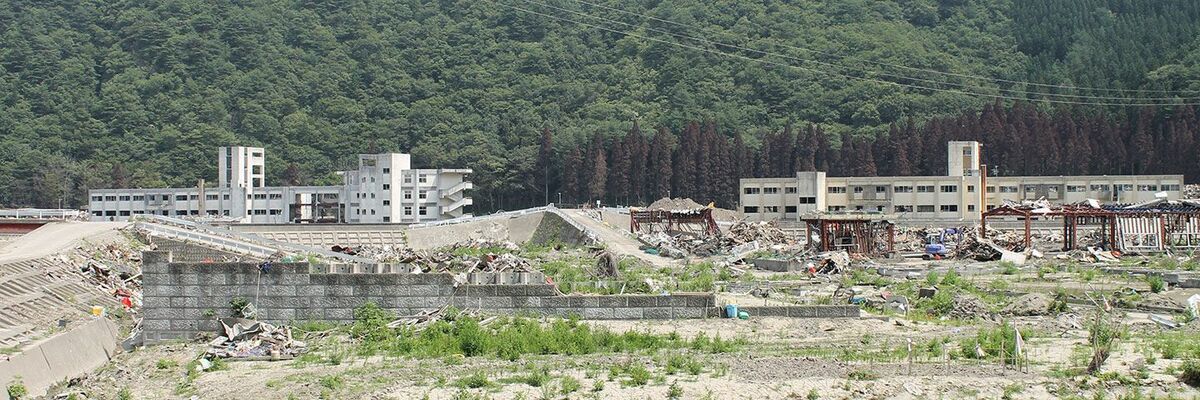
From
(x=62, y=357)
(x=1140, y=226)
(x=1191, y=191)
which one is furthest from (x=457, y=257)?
(x=1191, y=191)

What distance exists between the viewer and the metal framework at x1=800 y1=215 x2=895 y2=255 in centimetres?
5462

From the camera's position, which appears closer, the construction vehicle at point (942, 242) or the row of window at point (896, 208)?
the construction vehicle at point (942, 242)

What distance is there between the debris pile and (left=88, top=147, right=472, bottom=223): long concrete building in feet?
175

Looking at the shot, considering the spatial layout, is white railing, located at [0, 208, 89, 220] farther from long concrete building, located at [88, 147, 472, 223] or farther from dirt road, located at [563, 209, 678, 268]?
dirt road, located at [563, 209, 678, 268]

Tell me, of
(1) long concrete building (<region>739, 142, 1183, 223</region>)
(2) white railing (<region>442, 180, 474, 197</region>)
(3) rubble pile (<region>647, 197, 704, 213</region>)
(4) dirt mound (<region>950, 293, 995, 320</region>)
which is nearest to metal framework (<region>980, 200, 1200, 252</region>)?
(1) long concrete building (<region>739, 142, 1183, 223</region>)

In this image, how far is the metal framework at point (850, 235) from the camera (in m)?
54.6

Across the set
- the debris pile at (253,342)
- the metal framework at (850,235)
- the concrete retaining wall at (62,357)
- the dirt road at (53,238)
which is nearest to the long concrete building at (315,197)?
the dirt road at (53,238)

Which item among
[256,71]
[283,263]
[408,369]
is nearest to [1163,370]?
[408,369]

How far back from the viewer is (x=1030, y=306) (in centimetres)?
3055

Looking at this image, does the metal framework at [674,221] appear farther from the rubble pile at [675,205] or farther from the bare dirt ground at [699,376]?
the bare dirt ground at [699,376]

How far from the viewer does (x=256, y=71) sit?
394 feet

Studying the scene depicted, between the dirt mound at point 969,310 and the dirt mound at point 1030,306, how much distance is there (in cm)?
51

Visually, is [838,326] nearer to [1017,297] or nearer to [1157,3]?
[1017,297]

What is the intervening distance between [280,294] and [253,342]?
1.36 meters
